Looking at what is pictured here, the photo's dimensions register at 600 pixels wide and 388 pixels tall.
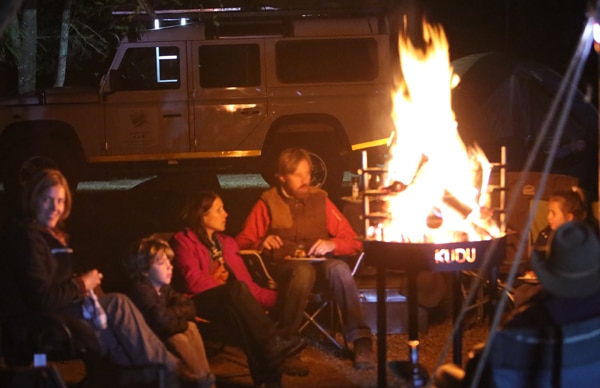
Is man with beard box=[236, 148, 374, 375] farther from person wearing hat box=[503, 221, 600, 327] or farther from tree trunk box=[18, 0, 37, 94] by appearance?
tree trunk box=[18, 0, 37, 94]

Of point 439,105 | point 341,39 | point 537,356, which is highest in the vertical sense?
point 341,39

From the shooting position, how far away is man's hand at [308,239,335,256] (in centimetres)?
564

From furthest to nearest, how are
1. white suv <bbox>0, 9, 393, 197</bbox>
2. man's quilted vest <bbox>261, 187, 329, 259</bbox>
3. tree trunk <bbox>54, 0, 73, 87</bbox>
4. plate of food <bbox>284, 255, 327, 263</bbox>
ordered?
tree trunk <bbox>54, 0, 73, 87</bbox>
white suv <bbox>0, 9, 393, 197</bbox>
man's quilted vest <bbox>261, 187, 329, 259</bbox>
plate of food <bbox>284, 255, 327, 263</bbox>

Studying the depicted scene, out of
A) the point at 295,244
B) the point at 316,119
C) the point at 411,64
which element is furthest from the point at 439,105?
the point at 316,119

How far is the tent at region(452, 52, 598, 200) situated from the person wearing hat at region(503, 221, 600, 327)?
711 centimetres

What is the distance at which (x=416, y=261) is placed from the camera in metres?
4.45

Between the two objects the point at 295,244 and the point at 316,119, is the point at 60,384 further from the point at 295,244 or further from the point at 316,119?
the point at 316,119

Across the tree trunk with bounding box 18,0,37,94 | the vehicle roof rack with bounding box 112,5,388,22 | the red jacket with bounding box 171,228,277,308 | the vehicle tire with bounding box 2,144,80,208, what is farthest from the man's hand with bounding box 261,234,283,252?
the tree trunk with bounding box 18,0,37,94

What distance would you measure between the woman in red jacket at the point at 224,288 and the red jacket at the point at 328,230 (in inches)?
7.9

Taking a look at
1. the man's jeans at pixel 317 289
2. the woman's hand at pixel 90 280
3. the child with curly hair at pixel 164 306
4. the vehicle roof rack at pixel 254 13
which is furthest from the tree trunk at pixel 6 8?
the vehicle roof rack at pixel 254 13

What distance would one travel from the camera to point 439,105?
536 cm

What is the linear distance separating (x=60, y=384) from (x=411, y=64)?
110 inches

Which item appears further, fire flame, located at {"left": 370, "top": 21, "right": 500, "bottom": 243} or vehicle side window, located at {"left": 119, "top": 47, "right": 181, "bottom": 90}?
vehicle side window, located at {"left": 119, "top": 47, "right": 181, "bottom": 90}

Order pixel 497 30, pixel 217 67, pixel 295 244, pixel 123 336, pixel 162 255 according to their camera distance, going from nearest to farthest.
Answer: pixel 123 336
pixel 162 255
pixel 295 244
pixel 217 67
pixel 497 30
